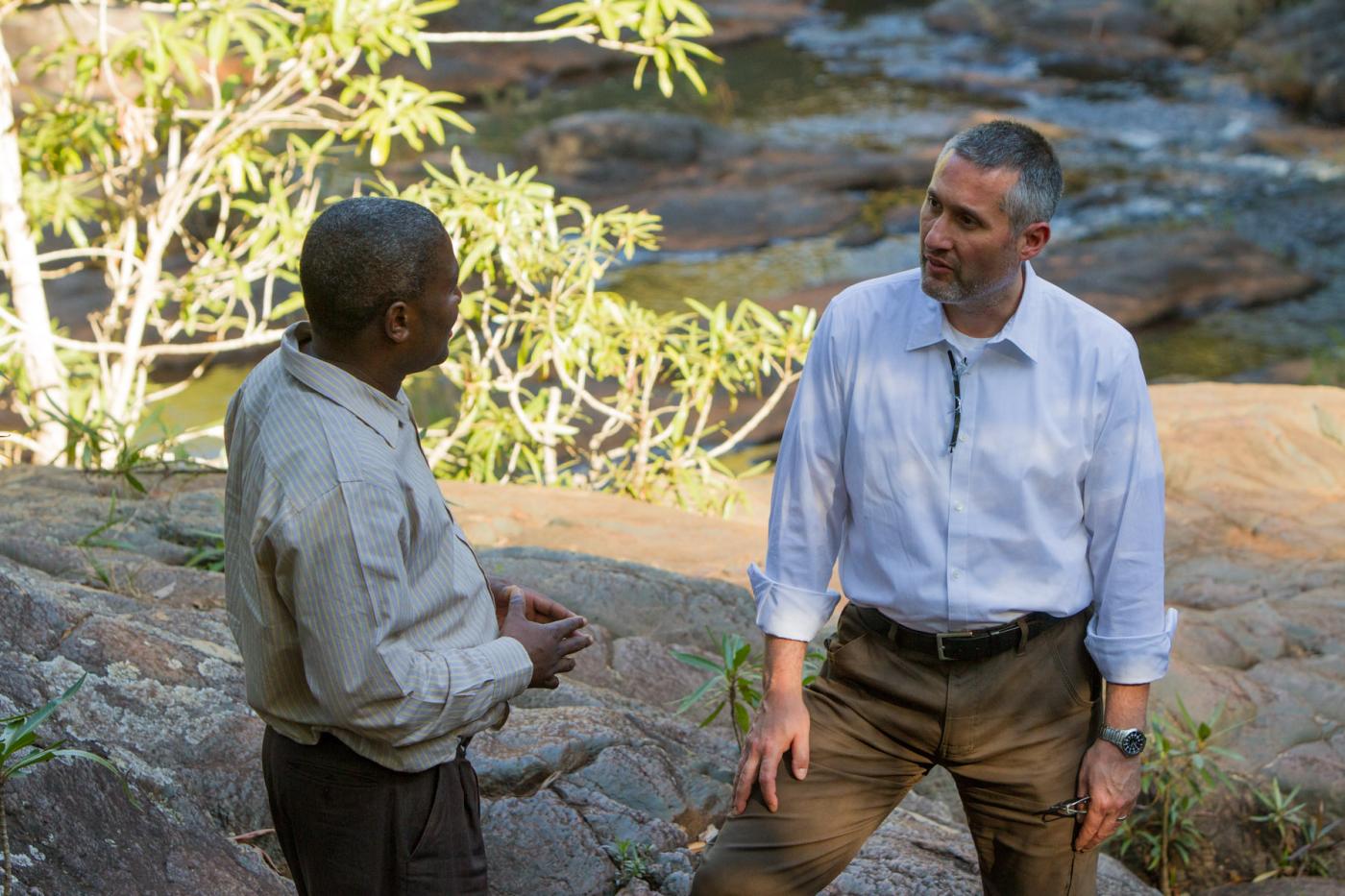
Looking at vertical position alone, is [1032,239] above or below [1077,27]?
above

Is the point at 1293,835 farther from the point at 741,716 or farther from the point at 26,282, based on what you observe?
the point at 26,282

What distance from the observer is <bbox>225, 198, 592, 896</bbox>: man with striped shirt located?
168cm

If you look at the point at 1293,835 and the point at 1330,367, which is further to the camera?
the point at 1330,367

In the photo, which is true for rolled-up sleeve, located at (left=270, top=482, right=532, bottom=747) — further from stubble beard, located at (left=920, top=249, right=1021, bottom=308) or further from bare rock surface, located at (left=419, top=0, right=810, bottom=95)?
bare rock surface, located at (left=419, top=0, right=810, bottom=95)

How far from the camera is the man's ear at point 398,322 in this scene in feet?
5.88

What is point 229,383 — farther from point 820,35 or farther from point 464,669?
point 820,35

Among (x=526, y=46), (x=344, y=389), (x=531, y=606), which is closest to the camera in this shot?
(x=344, y=389)

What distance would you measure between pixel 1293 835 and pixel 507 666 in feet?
8.88

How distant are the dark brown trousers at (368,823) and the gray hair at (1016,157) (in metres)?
1.21

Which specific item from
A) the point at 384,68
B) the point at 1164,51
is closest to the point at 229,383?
the point at 384,68

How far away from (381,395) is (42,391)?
13.8 feet

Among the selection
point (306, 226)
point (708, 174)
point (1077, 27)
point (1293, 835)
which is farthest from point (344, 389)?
point (1077, 27)

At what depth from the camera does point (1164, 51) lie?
20.7 m

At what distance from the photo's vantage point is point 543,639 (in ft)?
6.59
